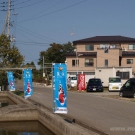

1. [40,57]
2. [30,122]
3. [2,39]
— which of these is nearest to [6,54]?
[2,39]

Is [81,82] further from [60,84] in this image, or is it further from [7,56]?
[60,84]

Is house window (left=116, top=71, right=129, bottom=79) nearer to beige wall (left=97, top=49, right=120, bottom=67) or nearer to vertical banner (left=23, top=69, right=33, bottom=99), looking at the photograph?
beige wall (left=97, top=49, right=120, bottom=67)

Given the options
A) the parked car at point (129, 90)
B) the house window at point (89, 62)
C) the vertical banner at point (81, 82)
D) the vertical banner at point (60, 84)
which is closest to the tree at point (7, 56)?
the vertical banner at point (81, 82)

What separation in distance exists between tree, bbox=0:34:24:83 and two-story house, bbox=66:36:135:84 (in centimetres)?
2398

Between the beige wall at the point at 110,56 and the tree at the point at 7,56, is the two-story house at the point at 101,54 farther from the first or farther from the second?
the tree at the point at 7,56

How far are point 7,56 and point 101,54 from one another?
83.3 feet

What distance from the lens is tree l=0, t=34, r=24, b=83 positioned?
42500 millimetres

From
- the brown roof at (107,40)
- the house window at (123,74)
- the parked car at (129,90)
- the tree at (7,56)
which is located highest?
the brown roof at (107,40)

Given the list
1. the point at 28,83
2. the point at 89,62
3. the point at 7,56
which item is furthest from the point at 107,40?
the point at 28,83

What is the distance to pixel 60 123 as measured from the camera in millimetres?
13508

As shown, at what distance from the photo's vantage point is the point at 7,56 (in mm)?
43188

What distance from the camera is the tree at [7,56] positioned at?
42500 millimetres

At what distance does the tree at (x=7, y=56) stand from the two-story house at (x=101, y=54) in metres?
24.0

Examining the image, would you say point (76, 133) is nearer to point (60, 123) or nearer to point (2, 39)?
point (60, 123)
